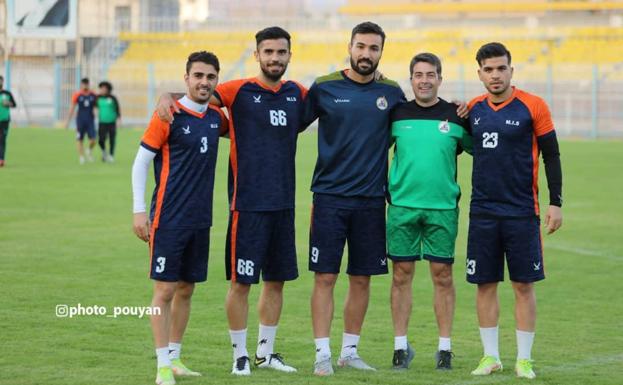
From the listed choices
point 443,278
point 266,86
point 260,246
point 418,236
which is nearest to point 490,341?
point 443,278

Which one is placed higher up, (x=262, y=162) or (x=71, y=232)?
(x=262, y=162)

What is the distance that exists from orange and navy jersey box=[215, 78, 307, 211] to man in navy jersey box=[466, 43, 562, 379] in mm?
1230

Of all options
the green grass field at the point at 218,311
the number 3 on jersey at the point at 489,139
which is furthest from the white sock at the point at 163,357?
the number 3 on jersey at the point at 489,139

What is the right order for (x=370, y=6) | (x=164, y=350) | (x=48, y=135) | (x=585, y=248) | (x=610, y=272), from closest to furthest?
(x=164, y=350) → (x=610, y=272) → (x=585, y=248) → (x=48, y=135) → (x=370, y=6)

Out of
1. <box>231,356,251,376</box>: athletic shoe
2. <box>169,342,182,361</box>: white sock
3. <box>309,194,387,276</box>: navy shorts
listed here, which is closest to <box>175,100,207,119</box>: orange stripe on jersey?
<box>309,194,387,276</box>: navy shorts

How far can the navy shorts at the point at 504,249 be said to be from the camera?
752cm

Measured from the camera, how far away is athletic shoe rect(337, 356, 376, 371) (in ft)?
24.9

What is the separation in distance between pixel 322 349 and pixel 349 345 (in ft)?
0.92

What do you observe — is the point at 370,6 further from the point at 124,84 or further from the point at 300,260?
the point at 300,260

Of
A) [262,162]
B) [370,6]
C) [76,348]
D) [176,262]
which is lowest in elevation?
[76,348]

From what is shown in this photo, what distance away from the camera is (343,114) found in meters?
7.60

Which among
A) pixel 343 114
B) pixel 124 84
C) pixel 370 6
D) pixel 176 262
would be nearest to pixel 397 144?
pixel 343 114

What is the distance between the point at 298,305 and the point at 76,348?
2.56 metres

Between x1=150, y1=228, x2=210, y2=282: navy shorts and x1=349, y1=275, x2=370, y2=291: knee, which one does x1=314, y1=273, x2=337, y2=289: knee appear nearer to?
x1=349, y1=275, x2=370, y2=291: knee
